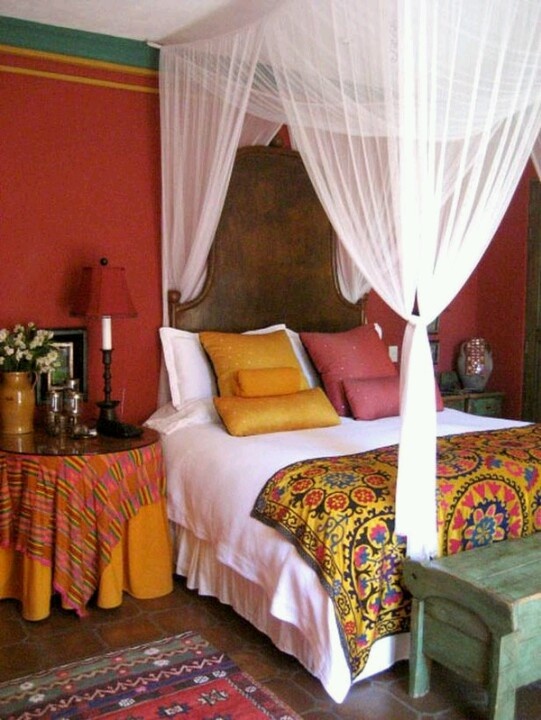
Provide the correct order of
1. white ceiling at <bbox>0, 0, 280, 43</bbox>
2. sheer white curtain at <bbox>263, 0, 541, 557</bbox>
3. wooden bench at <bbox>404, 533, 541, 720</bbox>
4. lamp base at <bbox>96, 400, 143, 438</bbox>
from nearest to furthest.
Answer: wooden bench at <bbox>404, 533, 541, 720</bbox> → sheer white curtain at <bbox>263, 0, 541, 557</bbox> → white ceiling at <bbox>0, 0, 280, 43</bbox> → lamp base at <bbox>96, 400, 143, 438</bbox>

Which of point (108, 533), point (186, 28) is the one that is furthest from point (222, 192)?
point (108, 533)

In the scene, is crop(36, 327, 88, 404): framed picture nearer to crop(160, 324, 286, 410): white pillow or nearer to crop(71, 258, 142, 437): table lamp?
crop(71, 258, 142, 437): table lamp

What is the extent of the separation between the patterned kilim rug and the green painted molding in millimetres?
2741

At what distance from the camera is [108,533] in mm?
3068

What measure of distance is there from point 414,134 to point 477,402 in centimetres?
290

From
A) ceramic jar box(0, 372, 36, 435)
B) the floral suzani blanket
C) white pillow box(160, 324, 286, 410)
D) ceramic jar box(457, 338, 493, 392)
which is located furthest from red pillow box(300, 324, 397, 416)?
ceramic jar box(0, 372, 36, 435)

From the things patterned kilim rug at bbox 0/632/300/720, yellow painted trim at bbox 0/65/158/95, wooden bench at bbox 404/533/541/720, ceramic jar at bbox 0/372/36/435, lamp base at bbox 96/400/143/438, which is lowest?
patterned kilim rug at bbox 0/632/300/720

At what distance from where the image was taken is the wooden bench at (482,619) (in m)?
2.16

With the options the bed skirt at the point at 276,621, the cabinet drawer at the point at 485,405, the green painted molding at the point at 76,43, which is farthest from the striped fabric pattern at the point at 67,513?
the cabinet drawer at the point at 485,405

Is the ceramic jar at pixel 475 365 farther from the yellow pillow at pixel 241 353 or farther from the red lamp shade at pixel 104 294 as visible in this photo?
the red lamp shade at pixel 104 294

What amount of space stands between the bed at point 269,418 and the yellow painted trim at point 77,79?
24.4 inches

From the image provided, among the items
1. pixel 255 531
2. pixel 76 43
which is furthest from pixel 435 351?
pixel 76 43

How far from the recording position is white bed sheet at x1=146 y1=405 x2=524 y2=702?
247 centimetres

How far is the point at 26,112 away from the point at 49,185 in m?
0.35
